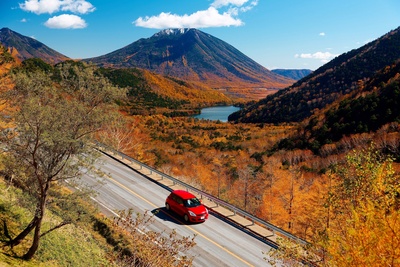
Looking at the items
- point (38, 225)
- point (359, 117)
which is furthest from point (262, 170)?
point (38, 225)

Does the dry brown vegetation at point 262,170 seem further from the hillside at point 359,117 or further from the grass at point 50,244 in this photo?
the grass at point 50,244

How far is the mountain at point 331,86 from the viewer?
319ft

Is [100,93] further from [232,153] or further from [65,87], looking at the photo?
[232,153]

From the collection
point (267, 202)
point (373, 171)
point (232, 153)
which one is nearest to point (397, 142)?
point (267, 202)

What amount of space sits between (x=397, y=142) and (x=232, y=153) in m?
27.4

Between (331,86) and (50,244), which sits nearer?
(50,244)

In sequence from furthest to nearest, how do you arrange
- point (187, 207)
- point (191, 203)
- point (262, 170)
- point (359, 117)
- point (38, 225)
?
point (359, 117) → point (262, 170) → point (191, 203) → point (187, 207) → point (38, 225)

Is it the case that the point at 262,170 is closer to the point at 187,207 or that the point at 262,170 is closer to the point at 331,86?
the point at 187,207

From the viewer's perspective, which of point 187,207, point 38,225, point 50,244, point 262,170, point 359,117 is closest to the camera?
point 38,225

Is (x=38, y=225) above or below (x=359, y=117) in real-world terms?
above

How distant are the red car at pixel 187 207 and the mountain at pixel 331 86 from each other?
81.3 m

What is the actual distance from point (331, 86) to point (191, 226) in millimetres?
100206

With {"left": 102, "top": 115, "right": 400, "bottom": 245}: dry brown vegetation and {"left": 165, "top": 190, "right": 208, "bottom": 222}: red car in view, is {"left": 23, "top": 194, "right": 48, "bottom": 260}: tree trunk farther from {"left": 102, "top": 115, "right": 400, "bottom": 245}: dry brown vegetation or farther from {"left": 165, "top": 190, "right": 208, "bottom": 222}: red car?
{"left": 102, "top": 115, "right": 400, "bottom": 245}: dry brown vegetation

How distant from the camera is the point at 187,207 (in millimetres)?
19875
